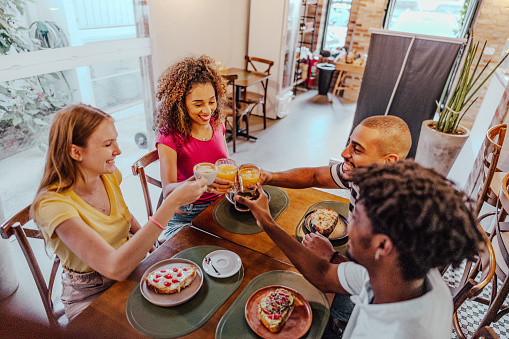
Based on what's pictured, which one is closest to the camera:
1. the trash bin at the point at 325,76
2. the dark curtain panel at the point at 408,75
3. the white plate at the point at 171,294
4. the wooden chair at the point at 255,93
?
the white plate at the point at 171,294

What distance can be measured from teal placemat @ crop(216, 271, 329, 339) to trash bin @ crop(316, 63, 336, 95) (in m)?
6.33

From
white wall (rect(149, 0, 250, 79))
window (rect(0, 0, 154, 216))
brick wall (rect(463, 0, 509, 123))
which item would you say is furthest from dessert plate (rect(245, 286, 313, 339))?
brick wall (rect(463, 0, 509, 123))

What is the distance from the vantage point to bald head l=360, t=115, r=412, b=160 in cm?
151

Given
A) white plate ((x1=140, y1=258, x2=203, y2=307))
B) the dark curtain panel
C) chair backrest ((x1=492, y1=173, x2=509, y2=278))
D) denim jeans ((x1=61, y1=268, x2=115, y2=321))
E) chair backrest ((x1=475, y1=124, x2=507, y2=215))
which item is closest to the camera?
white plate ((x1=140, y1=258, x2=203, y2=307))

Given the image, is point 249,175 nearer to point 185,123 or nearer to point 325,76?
point 185,123

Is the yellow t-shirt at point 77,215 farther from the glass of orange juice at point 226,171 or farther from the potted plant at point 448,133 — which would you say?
the potted plant at point 448,133

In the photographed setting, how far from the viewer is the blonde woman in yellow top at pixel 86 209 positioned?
3.80 feet

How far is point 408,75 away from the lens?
362 centimetres

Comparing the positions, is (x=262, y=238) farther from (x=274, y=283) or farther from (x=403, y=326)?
(x=403, y=326)

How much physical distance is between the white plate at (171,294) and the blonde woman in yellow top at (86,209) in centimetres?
9

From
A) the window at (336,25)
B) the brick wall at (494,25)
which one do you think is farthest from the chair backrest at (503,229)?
the window at (336,25)

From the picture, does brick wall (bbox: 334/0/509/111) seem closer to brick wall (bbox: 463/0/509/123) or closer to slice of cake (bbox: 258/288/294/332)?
brick wall (bbox: 463/0/509/123)

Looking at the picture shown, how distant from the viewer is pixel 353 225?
944 mm

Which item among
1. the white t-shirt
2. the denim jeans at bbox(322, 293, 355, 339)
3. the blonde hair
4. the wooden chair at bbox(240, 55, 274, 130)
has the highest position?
the blonde hair
